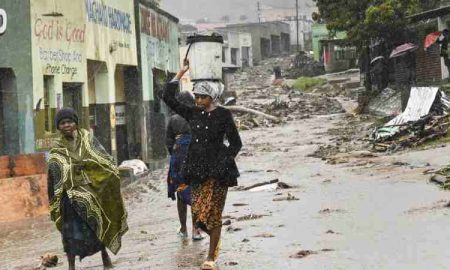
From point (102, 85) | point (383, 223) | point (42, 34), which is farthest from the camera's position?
point (102, 85)

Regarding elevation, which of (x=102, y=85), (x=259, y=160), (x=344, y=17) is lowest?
(x=259, y=160)

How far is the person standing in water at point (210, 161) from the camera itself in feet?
22.0

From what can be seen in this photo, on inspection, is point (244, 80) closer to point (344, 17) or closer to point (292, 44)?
point (292, 44)

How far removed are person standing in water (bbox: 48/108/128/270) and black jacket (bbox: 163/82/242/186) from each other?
2.70 feet

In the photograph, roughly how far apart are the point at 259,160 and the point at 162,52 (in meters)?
9.55

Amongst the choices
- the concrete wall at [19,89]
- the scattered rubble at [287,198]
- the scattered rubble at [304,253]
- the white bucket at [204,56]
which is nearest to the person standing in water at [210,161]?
the scattered rubble at [304,253]

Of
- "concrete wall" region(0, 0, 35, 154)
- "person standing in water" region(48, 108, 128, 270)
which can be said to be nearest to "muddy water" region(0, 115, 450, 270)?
"person standing in water" region(48, 108, 128, 270)

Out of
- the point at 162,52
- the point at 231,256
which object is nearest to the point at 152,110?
the point at 162,52

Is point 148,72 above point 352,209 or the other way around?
above

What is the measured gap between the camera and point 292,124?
1284 inches

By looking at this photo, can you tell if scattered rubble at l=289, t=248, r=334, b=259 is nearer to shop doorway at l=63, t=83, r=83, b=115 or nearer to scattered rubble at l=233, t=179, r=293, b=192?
scattered rubble at l=233, t=179, r=293, b=192

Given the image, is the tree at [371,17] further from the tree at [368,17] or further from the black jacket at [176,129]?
the black jacket at [176,129]

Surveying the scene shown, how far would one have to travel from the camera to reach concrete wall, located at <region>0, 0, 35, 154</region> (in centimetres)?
1545

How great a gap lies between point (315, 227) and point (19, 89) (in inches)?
356
